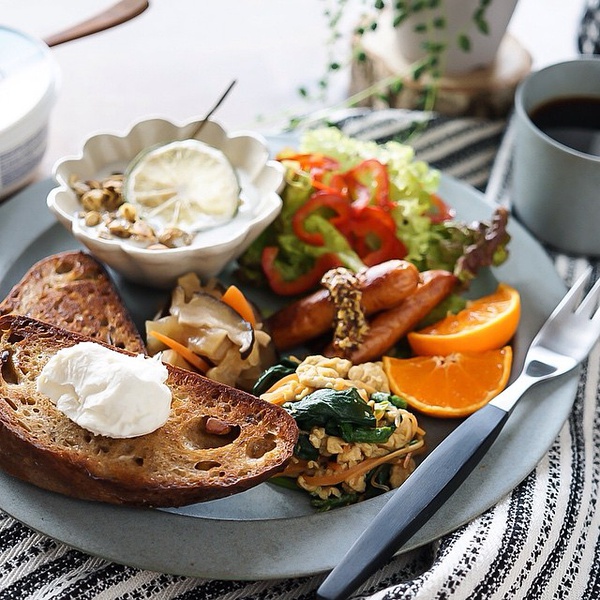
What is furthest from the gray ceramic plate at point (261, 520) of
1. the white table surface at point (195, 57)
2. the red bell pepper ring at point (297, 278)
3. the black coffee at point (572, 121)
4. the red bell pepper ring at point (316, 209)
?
the white table surface at point (195, 57)

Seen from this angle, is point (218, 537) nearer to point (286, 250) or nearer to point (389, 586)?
point (389, 586)

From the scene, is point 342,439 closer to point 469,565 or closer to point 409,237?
point 469,565

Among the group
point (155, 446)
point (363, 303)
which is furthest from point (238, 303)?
point (155, 446)

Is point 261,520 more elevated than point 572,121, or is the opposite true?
point 572,121

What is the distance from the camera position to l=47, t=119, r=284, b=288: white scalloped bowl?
330 cm

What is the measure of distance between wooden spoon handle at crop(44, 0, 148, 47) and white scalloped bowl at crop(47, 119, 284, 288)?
0.90m

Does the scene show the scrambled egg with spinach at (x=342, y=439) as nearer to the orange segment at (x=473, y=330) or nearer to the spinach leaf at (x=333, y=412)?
the spinach leaf at (x=333, y=412)

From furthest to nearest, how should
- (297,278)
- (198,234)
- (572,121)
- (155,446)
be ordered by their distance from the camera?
1. (572,121)
2. (297,278)
3. (198,234)
4. (155,446)

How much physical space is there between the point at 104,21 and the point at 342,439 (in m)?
2.69

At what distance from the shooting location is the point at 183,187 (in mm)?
3516

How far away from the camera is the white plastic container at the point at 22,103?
3734 millimetres

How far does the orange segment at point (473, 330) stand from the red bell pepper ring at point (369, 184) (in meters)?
0.62

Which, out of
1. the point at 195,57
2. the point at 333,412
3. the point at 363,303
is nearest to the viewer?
the point at 333,412

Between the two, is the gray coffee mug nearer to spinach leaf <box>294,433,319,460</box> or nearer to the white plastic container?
spinach leaf <box>294,433,319,460</box>
